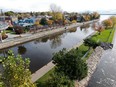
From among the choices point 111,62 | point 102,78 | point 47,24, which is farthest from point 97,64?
point 47,24

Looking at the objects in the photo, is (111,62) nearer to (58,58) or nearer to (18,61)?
(58,58)

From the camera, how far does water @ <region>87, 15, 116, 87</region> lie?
78.5ft

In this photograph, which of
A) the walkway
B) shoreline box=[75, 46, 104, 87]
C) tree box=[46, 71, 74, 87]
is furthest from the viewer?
the walkway

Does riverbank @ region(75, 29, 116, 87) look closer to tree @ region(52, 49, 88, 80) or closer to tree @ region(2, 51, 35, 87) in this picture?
tree @ region(52, 49, 88, 80)

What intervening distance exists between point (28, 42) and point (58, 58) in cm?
3148

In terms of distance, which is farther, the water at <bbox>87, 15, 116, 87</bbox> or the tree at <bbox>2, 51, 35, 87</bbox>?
the water at <bbox>87, 15, 116, 87</bbox>

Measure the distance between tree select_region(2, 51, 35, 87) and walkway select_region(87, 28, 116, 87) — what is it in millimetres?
14052

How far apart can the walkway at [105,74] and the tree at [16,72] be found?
553 inches

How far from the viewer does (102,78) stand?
83.7 ft

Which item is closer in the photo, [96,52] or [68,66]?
[68,66]

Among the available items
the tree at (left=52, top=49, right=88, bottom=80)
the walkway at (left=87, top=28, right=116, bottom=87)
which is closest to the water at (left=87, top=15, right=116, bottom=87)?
the walkway at (left=87, top=28, right=116, bottom=87)

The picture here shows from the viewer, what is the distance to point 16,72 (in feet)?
35.9

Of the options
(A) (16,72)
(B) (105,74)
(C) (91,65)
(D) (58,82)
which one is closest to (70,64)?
(D) (58,82)

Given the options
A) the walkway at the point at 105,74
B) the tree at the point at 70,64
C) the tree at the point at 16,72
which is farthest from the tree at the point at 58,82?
the walkway at the point at 105,74
